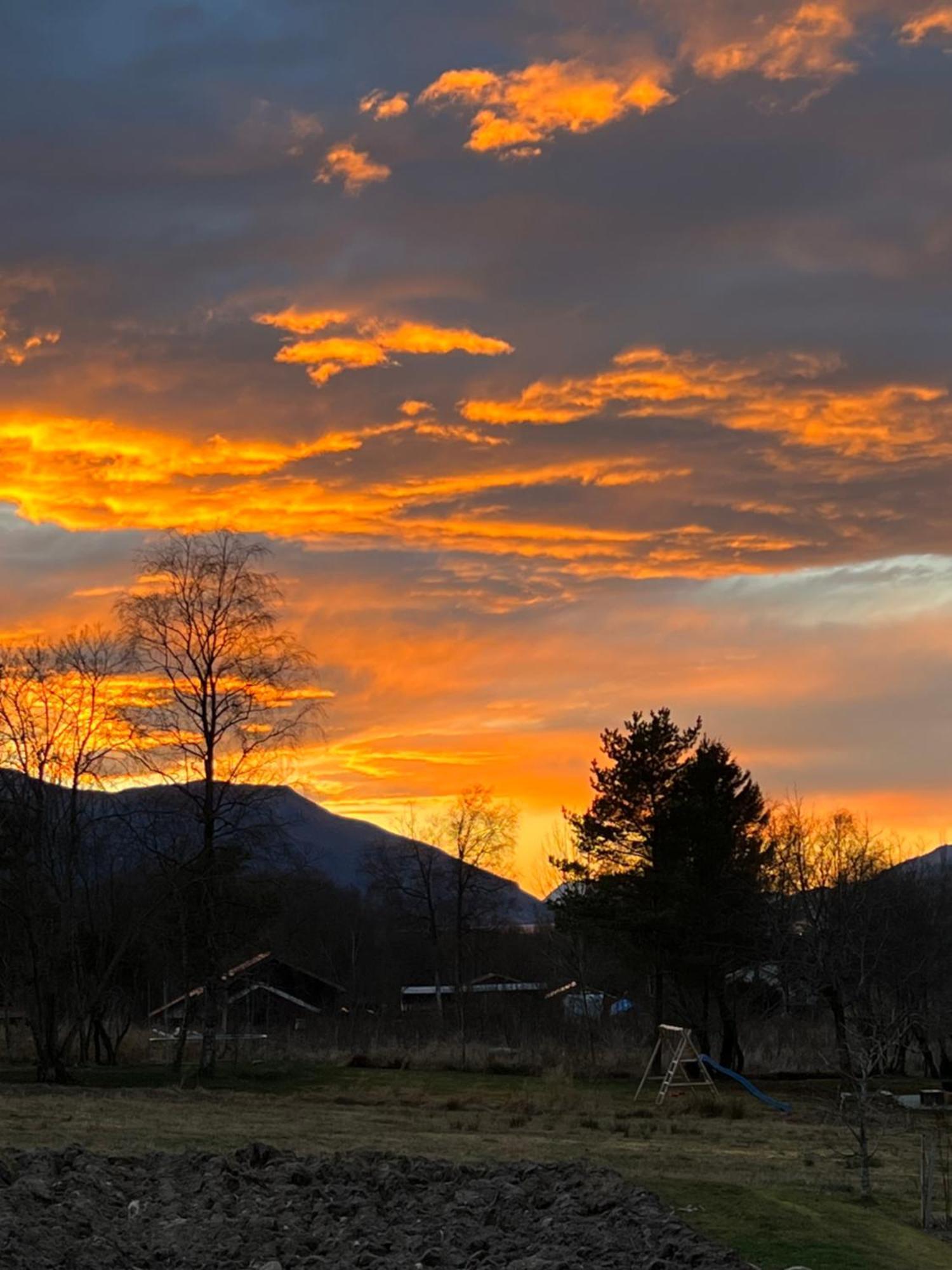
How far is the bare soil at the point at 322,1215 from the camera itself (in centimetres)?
1208

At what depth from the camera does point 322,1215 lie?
548 inches

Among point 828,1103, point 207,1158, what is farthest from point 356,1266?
point 828,1103

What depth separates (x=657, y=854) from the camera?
42469 millimetres

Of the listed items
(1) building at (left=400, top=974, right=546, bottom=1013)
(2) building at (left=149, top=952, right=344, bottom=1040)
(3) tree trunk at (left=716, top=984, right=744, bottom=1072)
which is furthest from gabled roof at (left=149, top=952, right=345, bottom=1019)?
(3) tree trunk at (left=716, top=984, right=744, bottom=1072)

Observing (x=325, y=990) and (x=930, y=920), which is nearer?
(x=930, y=920)

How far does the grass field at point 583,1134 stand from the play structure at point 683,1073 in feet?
1.37

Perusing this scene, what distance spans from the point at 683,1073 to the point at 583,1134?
10.7m

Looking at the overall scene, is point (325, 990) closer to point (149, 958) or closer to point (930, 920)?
point (149, 958)

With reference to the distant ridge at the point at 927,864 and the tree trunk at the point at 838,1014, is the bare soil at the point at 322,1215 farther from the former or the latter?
the distant ridge at the point at 927,864

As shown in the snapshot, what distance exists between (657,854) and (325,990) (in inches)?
1389

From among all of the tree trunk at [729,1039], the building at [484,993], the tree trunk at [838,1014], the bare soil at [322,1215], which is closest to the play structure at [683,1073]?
the tree trunk at [838,1014]

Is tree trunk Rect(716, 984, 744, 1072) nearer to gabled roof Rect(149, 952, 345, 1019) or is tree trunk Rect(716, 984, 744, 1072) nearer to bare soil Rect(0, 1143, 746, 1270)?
gabled roof Rect(149, 952, 345, 1019)

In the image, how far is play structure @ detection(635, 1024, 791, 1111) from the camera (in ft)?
107

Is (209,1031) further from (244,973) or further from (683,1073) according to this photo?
(244,973)
